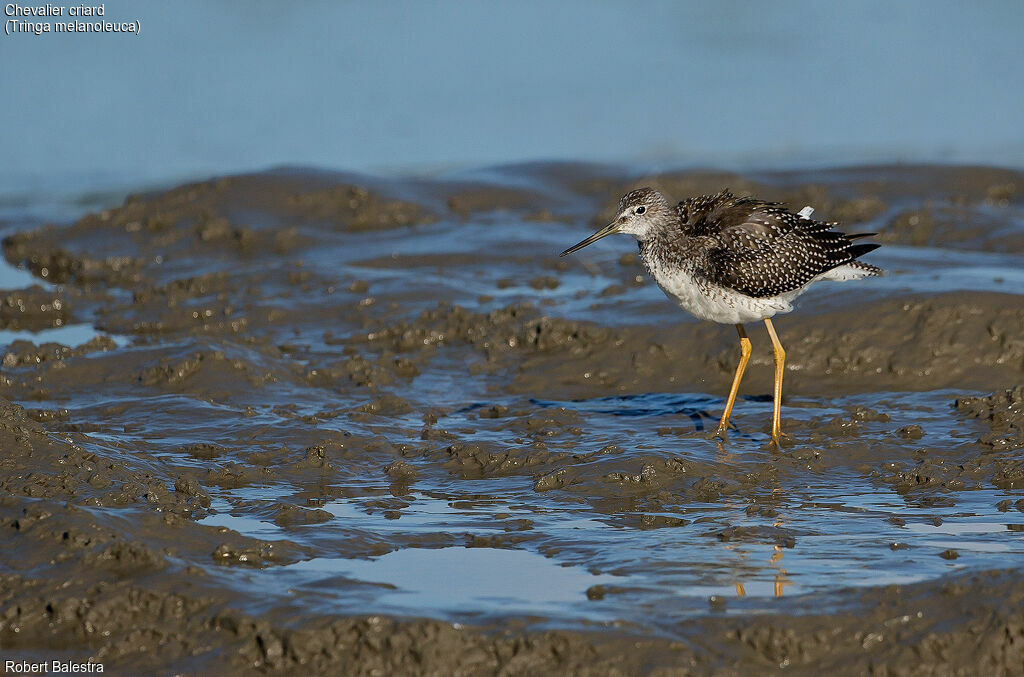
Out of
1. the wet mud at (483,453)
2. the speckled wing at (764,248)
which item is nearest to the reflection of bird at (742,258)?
the speckled wing at (764,248)

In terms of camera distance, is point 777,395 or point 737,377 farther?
point 737,377

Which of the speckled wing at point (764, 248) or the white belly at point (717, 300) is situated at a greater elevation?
the speckled wing at point (764, 248)

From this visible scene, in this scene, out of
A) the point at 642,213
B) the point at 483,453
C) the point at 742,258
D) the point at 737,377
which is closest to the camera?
the point at 483,453

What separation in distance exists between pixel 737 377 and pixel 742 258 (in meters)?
0.97

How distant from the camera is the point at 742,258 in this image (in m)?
8.34

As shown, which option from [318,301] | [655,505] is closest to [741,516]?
[655,505]

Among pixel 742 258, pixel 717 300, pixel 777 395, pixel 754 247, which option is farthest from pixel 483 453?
pixel 754 247

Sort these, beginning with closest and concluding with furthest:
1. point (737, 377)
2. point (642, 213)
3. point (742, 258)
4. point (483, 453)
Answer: point (483, 453) → point (742, 258) → point (737, 377) → point (642, 213)

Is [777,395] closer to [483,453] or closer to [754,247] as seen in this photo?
[754,247]

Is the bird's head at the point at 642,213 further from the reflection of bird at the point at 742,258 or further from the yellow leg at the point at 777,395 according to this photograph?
the yellow leg at the point at 777,395

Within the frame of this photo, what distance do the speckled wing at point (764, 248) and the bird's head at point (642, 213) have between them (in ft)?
1.01

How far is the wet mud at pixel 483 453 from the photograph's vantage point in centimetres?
516

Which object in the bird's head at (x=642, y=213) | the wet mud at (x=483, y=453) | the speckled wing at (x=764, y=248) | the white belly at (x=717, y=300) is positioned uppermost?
the bird's head at (x=642, y=213)

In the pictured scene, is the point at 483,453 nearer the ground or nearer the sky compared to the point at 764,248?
nearer the ground
